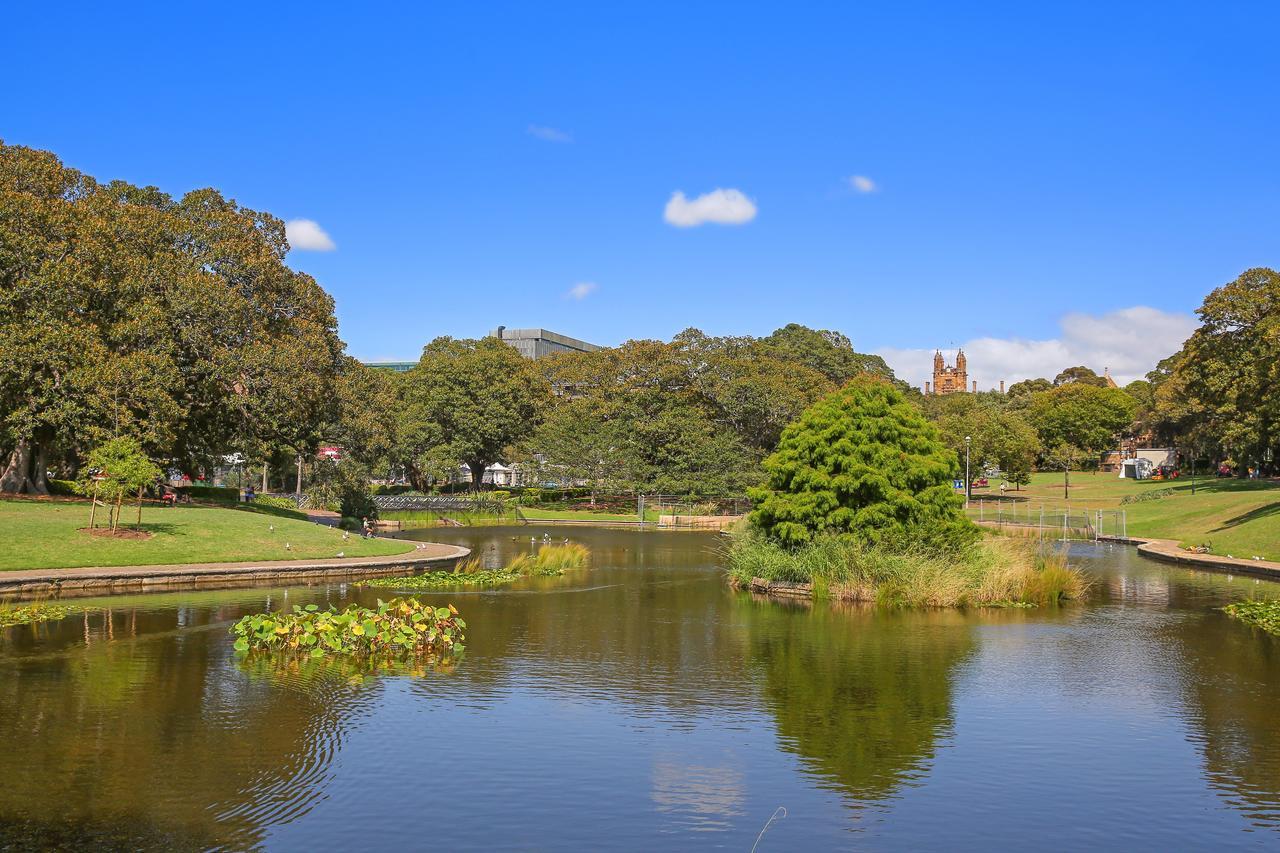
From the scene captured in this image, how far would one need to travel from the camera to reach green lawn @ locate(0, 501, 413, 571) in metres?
28.4

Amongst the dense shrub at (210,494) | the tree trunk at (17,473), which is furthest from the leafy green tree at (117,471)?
the dense shrub at (210,494)

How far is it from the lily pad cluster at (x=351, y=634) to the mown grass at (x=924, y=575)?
1195cm

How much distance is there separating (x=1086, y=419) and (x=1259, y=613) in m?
98.2

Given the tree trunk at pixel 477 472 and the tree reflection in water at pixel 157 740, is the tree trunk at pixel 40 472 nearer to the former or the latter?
the tree reflection in water at pixel 157 740

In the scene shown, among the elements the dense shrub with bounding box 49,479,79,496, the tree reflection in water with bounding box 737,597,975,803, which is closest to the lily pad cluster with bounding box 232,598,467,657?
the tree reflection in water with bounding box 737,597,975,803

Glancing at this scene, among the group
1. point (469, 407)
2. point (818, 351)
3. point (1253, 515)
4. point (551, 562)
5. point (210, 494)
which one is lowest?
point (551, 562)

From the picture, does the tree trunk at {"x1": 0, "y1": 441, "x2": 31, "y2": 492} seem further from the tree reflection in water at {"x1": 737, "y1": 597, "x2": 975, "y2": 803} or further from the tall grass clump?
the tree reflection in water at {"x1": 737, "y1": 597, "x2": 975, "y2": 803}

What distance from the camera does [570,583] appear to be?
31.4m

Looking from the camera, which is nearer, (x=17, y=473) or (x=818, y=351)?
(x=17, y=473)

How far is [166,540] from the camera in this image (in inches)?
1244

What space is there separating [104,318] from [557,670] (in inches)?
1270

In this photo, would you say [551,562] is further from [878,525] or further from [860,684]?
[860,684]

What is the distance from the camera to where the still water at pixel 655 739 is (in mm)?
10148

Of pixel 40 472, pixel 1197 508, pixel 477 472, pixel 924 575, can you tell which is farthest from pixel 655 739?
pixel 477 472
